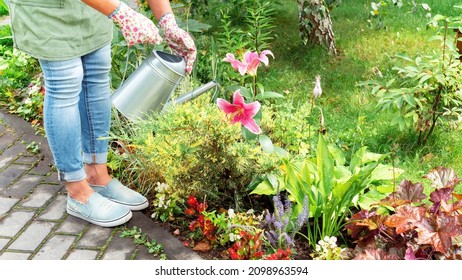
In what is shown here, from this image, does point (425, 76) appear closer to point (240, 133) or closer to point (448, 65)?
point (448, 65)

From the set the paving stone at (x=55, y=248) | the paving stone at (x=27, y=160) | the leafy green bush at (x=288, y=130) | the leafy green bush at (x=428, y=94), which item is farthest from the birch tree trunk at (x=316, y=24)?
the paving stone at (x=55, y=248)

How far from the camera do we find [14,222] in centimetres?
317

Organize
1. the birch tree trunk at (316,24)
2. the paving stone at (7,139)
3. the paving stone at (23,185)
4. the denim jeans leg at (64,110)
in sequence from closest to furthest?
1. the denim jeans leg at (64,110)
2. the paving stone at (23,185)
3. the paving stone at (7,139)
4. the birch tree trunk at (316,24)

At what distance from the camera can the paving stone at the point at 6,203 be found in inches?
129

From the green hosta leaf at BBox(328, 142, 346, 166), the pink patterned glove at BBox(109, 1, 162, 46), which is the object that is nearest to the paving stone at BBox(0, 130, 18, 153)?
the pink patterned glove at BBox(109, 1, 162, 46)

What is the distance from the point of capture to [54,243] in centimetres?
300

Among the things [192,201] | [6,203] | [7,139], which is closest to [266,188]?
[192,201]

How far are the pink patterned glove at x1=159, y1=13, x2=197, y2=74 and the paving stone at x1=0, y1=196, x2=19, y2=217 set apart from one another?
1.13 m

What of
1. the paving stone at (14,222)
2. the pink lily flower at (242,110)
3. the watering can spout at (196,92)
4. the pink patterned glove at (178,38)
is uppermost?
the pink patterned glove at (178,38)

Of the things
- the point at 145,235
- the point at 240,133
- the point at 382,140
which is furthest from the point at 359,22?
the point at 145,235

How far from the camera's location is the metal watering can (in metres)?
3.06

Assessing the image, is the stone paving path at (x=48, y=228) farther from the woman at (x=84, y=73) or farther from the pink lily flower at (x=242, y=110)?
the pink lily flower at (x=242, y=110)

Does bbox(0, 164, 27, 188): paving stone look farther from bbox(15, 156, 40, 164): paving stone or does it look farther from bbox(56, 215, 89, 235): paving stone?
bbox(56, 215, 89, 235): paving stone

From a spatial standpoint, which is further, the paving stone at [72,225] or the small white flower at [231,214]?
the paving stone at [72,225]
